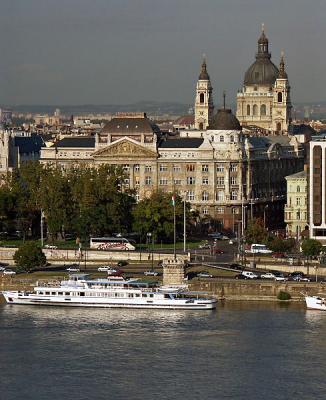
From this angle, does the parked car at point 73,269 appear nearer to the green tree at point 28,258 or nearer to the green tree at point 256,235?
the green tree at point 28,258

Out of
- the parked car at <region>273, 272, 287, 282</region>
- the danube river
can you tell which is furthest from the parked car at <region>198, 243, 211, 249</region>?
the danube river

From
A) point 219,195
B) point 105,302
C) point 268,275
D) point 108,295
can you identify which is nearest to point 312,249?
point 268,275

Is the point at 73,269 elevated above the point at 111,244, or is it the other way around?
the point at 111,244

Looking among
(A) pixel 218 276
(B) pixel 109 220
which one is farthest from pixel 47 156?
(A) pixel 218 276

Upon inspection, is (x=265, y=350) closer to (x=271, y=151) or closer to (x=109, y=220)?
(x=109, y=220)

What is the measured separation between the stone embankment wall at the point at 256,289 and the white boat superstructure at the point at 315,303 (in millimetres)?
1446

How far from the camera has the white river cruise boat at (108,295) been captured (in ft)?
189

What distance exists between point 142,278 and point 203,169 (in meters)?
19.7

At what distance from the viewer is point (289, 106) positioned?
97.6m

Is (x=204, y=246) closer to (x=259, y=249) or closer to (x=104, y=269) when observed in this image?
(x=259, y=249)

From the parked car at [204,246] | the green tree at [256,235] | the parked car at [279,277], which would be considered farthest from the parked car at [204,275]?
the green tree at [256,235]

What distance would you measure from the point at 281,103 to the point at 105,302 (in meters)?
41.1

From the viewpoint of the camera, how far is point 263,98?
325 feet

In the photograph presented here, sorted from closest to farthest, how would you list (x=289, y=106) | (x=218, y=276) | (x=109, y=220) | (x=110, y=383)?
(x=110, y=383), (x=218, y=276), (x=109, y=220), (x=289, y=106)
